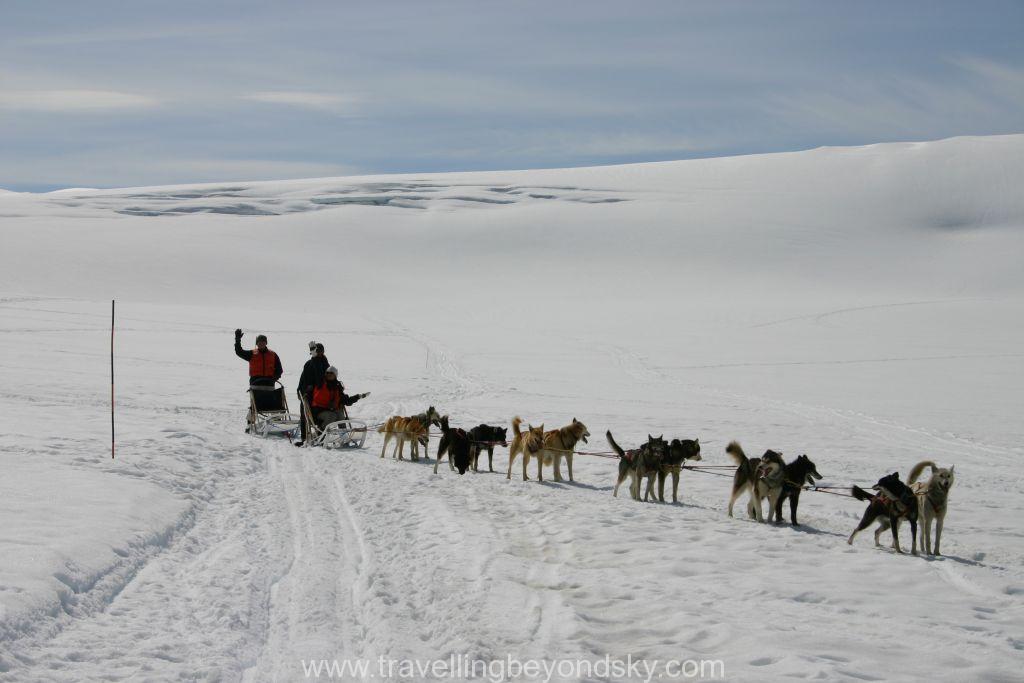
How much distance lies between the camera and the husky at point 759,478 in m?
8.07

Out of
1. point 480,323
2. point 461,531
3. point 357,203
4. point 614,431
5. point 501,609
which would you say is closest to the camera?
point 501,609

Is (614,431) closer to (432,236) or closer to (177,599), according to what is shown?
(177,599)

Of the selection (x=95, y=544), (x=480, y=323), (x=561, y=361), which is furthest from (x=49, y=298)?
(x=95, y=544)

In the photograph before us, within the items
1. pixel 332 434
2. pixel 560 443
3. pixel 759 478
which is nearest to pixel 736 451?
pixel 759 478

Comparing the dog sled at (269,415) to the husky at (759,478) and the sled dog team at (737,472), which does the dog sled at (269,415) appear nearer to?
the sled dog team at (737,472)

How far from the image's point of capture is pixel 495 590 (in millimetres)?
5922

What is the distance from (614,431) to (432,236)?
169 ft

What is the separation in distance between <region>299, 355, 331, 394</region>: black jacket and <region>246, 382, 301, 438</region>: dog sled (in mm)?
633

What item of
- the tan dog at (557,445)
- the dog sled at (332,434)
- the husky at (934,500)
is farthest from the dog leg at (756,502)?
the dog sled at (332,434)

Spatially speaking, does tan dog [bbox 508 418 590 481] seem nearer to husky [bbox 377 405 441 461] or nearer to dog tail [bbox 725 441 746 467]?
husky [bbox 377 405 441 461]

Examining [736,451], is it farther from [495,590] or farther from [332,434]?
[332,434]

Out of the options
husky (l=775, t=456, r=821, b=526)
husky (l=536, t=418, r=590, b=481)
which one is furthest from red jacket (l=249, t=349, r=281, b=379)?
husky (l=775, t=456, r=821, b=526)

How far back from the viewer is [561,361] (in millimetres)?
25781

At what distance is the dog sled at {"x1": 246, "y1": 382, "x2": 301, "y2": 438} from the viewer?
1368 centimetres
